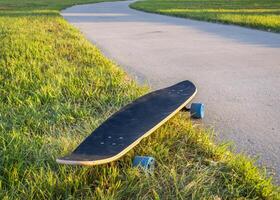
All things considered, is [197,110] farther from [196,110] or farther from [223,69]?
[223,69]

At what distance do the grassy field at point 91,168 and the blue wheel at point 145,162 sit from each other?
49 mm

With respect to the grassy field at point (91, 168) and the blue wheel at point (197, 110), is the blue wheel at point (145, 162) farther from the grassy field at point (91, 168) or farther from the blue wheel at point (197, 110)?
the blue wheel at point (197, 110)

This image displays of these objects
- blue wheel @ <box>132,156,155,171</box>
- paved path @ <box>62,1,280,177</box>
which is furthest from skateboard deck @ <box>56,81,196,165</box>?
paved path @ <box>62,1,280,177</box>

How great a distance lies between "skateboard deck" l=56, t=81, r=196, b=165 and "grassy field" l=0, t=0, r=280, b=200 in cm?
9

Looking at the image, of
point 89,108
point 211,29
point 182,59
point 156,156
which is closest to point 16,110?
point 89,108

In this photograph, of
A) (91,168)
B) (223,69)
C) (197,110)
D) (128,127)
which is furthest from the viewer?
(223,69)

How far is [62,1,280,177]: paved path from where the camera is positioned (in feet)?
9.55

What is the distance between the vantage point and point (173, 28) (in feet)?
34.5

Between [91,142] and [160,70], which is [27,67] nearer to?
[160,70]

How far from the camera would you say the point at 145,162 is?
2062 millimetres

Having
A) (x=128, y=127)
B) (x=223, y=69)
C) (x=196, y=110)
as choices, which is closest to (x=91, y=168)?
(x=128, y=127)

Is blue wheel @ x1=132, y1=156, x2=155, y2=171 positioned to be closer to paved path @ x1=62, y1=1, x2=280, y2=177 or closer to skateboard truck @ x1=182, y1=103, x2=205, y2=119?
paved path @ x1=62, y1=1, x2=280, y2=177

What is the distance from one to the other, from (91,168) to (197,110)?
1.28 metres

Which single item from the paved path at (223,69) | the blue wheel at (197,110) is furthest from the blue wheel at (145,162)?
the blue wheel at (197,110)
